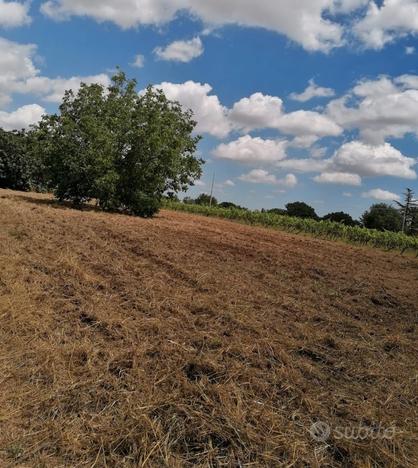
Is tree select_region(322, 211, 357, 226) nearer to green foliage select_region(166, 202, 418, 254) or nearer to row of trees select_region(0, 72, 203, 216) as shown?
green foliage select_region(166, 202, 418, 254)

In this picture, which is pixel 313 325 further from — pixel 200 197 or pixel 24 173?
pixel 200 197

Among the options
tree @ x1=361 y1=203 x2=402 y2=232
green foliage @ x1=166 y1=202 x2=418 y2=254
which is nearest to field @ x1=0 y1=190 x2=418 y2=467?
green foliage @ x1=166 y1=202 x2=418 y2=254

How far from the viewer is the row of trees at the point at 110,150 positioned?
1455cm

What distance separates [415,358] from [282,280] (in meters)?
2.57

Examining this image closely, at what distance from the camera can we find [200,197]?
66.5m

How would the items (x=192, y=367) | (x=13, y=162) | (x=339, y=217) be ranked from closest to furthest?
1. (x=192, y=367)
2. (x=13, y=162)
3. (x=339, y=217)

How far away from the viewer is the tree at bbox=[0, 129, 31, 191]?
24.3 m

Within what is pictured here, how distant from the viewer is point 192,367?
3.28 meters

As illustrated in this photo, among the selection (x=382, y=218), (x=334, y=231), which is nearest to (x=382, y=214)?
(x=382, y=218)

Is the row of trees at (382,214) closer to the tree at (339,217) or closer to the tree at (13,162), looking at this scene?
the tree at (339,217)

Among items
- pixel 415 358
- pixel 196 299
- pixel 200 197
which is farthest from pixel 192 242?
pixel 200 197

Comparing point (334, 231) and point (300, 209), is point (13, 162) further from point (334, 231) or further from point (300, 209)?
point (300, 209)

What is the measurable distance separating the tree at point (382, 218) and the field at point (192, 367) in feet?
174

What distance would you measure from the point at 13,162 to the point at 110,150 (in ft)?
41.0
